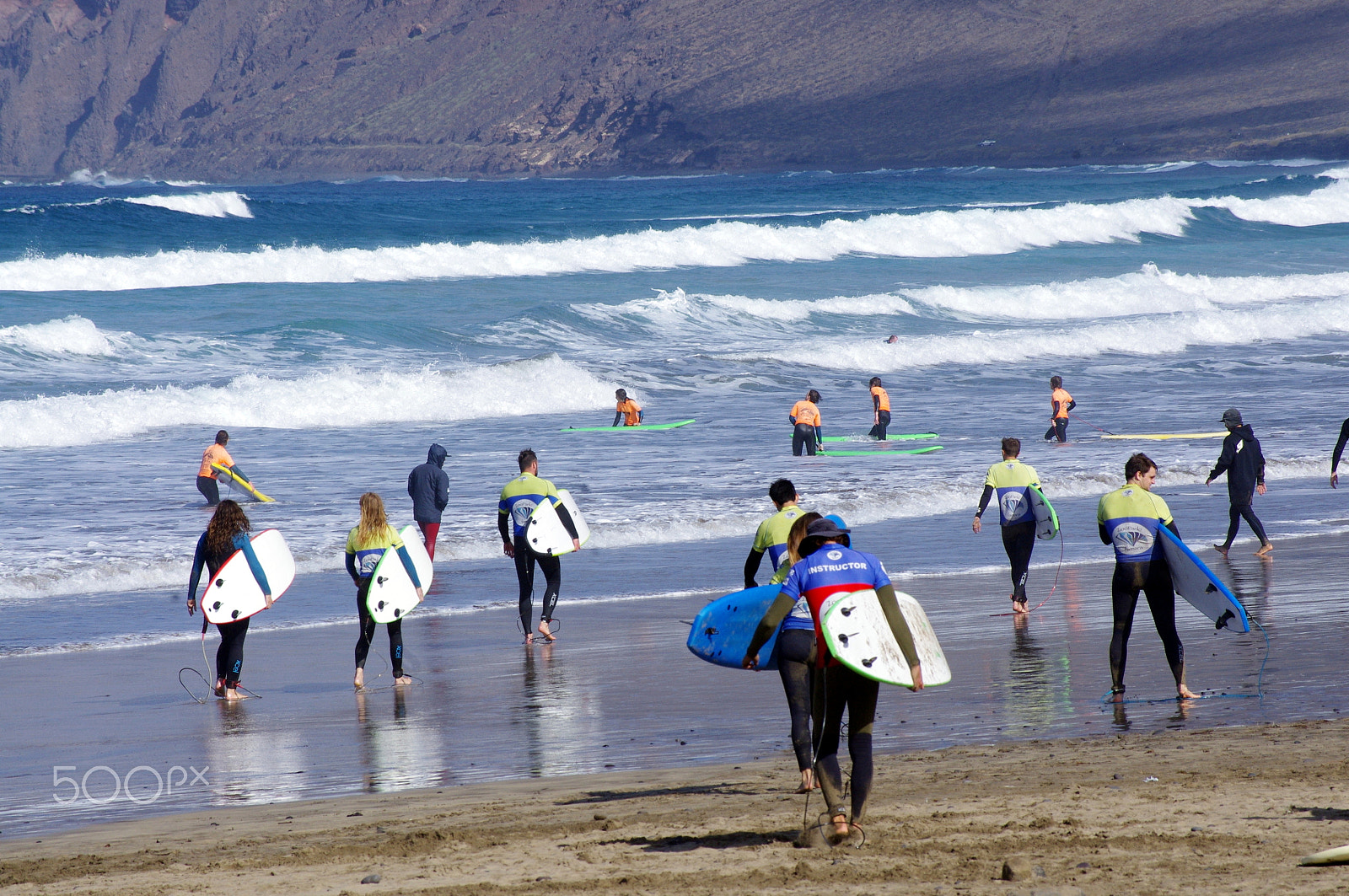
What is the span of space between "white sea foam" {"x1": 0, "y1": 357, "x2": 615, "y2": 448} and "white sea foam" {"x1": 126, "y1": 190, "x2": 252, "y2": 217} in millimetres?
37035

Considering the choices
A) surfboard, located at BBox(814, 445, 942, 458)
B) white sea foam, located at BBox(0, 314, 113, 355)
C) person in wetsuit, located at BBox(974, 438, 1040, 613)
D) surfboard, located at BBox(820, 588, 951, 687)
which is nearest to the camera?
surfboard, located at BBox(820, 588, 951, 687)

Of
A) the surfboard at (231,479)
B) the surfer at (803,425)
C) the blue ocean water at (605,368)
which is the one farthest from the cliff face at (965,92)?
the surfboard at (231,479)

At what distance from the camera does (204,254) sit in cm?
4572

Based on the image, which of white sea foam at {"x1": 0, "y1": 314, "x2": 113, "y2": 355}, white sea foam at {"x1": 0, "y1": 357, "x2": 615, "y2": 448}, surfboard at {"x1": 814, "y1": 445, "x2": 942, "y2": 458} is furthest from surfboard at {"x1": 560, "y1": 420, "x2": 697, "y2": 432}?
white sea foam at {"x1": 0, "y1": 314, "x2": 113, "y2": 355}

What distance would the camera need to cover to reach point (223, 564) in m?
9.82

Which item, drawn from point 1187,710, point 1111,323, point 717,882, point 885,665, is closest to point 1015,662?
point 1187,710

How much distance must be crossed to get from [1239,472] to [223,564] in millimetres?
9447

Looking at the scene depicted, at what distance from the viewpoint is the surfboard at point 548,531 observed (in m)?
11.3

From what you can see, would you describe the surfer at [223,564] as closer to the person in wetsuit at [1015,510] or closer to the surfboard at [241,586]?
the surfboard at [241,586]

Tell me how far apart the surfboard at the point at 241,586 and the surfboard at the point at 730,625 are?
403 cm

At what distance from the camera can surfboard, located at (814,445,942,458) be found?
20.7 metres

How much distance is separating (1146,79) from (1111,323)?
143m

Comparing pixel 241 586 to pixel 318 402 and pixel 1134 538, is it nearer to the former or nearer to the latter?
pixel 1134 538

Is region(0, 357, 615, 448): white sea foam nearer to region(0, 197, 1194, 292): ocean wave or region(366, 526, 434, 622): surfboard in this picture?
region(366, 526, 434, 622): surfboard
